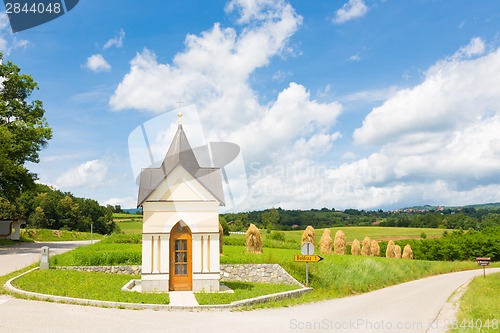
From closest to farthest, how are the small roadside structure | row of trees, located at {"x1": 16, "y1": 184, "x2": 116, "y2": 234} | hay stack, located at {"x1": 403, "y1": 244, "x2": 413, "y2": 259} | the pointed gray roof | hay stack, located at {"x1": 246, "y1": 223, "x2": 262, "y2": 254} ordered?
the pointed gray roof, hay stack, located at {"x1": 246, "y1": 223, "x2": 262, "y2": 254}, the small roadside structure, hay stack, located at {"x1": 403, "y1": 244, "x2": 413, "y2": 259}, row of trees, located at {"x1": 16, "y1": 184, "x2": 116, "y2": 234}

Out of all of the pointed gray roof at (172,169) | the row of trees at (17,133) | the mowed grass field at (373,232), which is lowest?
the mowed grass field at (373,232)

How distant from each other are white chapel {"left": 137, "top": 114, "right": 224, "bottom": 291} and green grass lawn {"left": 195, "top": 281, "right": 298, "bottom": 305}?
1243mm

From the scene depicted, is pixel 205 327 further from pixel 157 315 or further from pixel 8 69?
pixel 8 69

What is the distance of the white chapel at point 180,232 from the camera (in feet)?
59.0

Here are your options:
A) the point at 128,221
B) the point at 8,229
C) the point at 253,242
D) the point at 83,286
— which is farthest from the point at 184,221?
the point at 128,221

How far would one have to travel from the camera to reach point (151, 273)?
1781 cm

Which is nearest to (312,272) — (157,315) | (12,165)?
(157,315)

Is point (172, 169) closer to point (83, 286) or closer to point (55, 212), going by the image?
point (83, 286)

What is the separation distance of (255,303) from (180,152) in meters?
A: 7.96

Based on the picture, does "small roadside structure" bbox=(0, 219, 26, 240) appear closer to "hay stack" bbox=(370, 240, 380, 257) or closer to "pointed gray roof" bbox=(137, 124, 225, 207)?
"pointed gray roof" bbox=(137, 124, 225, 207)

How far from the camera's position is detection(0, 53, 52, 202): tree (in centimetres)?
3477

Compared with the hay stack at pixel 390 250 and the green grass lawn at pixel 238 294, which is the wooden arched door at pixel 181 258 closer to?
the green grass lawn at pixel 238 294

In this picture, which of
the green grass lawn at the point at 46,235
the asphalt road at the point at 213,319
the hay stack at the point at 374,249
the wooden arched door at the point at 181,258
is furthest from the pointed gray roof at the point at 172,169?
the green grass lawn at the point at 46,235

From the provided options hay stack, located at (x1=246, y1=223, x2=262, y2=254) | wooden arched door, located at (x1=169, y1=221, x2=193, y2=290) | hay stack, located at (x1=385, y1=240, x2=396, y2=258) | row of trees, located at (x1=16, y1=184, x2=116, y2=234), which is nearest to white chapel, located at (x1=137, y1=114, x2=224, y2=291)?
wooden arched door, located at (x1=169, y1=221, x2=193, y2=290)
